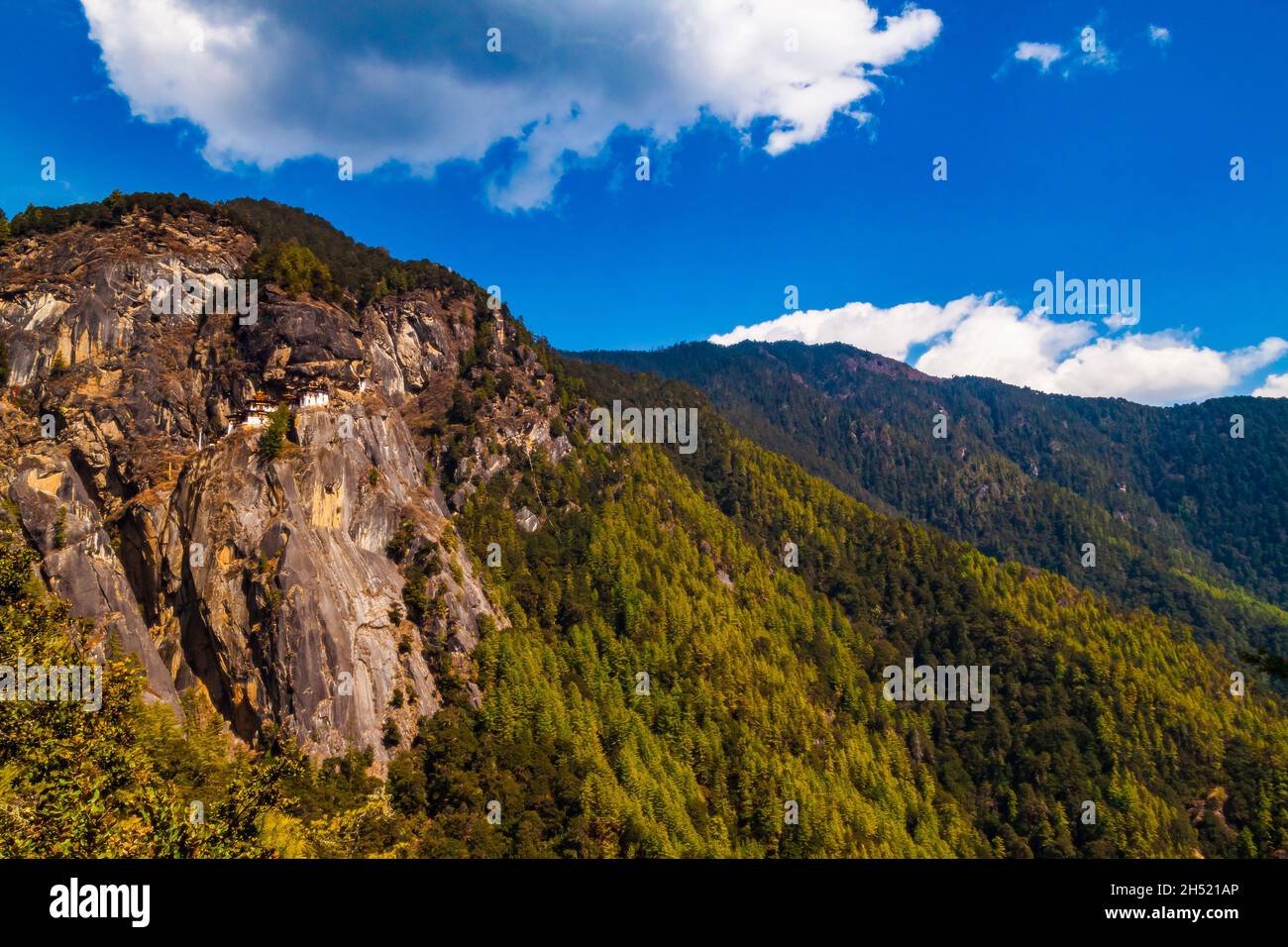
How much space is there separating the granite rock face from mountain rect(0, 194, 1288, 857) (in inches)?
15.1

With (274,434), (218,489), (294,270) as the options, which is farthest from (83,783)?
(294,270)

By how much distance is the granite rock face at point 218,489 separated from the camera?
66.0 metres

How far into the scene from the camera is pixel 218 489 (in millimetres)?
70500

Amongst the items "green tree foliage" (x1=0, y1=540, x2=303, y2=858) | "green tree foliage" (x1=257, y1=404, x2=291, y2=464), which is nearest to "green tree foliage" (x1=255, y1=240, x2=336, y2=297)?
"green tree foliage" (x1=257, y1=404, x2=291, y2=464)

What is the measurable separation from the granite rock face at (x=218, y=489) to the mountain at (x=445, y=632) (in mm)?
383

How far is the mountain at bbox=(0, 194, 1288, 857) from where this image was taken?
Answer: 5881 cm

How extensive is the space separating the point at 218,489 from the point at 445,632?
31.0 metres

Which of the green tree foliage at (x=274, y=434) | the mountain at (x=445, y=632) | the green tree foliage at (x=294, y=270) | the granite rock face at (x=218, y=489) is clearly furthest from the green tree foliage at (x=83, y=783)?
the green tree foliage at (x=294, y=270)

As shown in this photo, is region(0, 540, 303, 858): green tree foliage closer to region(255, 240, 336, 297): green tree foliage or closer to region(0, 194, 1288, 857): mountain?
region(0, 194, 1288, 857): mountain

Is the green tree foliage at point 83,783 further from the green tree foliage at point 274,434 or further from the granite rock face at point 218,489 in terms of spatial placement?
the green tree foliage at point 274,434
